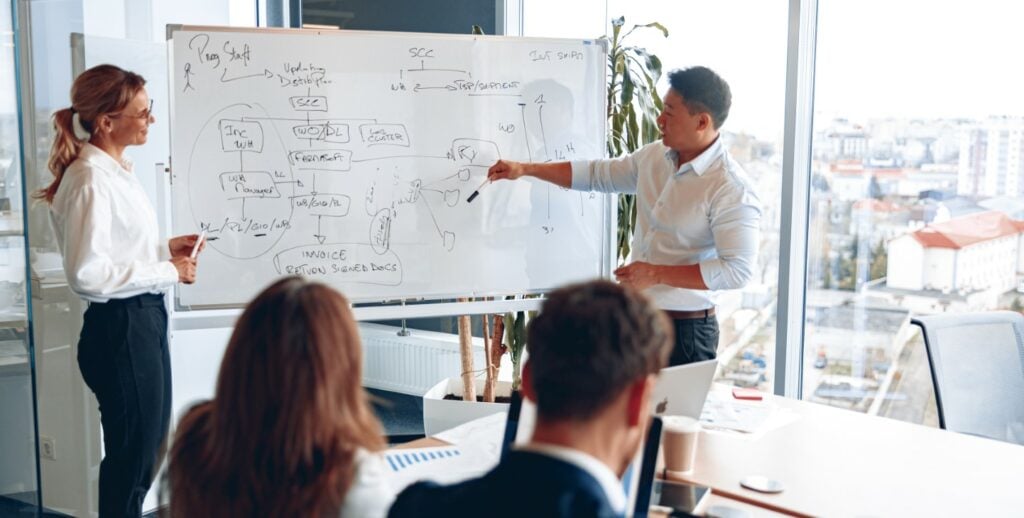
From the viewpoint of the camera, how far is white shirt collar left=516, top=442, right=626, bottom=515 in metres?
1.07

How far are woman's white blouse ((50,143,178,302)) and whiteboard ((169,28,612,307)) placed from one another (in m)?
0.34

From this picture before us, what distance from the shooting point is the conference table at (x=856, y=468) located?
5.97ft

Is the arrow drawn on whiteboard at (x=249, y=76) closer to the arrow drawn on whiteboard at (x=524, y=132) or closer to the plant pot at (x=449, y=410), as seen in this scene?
the arrow drawn on whiteboard at (x=524, y=132)

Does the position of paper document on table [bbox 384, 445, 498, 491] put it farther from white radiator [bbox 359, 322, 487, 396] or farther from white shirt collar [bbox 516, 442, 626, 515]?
white radiator [bbox 359, 322, 487, 396]

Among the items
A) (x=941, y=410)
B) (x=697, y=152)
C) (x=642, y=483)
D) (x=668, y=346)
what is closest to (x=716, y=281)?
(x=697, y=152)

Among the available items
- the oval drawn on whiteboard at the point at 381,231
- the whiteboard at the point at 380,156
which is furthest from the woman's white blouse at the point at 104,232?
the oval drawn on whiteboard at the point at 381,231

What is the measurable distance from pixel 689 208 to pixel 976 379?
1.01 m

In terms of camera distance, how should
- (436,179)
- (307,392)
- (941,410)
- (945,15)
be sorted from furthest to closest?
(945,15)
(436,179)
(941,410)
(307,392)

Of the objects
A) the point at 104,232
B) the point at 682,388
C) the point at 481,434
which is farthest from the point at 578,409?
the point at 104,232

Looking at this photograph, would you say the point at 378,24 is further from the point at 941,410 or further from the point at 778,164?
the point at 941,410

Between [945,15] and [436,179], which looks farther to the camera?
[945,15]

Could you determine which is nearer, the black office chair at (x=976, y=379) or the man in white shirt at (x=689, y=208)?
the black office chair at (x=976, y=379)

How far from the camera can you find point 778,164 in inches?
150

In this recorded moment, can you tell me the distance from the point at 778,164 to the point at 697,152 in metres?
0.98
